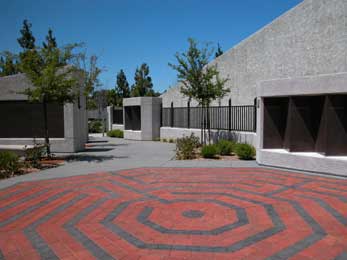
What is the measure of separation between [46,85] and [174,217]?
27.5 feet

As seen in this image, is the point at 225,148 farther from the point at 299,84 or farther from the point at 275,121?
the point at 299,84

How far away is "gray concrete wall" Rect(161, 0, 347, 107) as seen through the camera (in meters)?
12.0

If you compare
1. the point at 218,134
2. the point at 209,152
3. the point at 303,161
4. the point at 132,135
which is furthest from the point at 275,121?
the point at 132,135

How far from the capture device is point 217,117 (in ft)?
57.1

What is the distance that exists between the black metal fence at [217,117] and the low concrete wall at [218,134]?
0.40m

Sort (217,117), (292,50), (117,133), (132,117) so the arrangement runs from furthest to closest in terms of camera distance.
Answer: (117,133)
(132,117)
(217,117)
(292,50)

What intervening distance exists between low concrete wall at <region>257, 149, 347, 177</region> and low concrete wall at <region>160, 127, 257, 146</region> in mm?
2420

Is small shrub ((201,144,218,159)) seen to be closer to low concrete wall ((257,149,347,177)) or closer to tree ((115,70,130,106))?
low concrete wall ((257,149,347,177))

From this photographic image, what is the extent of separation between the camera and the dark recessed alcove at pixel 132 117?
23873 millimetres

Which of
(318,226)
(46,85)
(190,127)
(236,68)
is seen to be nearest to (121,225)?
(318,226)

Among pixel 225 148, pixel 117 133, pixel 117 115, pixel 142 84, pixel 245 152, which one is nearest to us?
pixel 245 152

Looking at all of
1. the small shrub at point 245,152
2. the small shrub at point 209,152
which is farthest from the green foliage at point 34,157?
the small shrub at point 245,152

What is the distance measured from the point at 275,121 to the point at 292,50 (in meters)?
5.19

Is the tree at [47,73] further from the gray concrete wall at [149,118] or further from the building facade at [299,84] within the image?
the gray concrete wall at [149,118]
